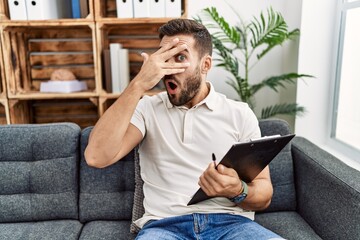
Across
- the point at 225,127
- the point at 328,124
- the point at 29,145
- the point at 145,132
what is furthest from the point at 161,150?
the point at 328,124

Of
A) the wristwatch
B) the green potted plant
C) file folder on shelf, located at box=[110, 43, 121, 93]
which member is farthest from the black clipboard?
file folder on shelf, located at box=[110, 43, 121, 93]

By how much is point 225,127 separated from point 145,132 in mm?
329

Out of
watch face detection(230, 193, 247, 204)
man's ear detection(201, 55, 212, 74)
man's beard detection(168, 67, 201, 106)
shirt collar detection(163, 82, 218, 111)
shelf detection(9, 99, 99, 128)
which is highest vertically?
man's ear detection(201, 55, 212, 74)

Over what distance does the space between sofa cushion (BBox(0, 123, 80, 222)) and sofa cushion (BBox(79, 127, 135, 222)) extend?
42 mm

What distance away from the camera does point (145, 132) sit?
4.34 ft

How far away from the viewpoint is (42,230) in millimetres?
1393

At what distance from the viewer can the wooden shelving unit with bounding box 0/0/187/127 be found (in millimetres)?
1991

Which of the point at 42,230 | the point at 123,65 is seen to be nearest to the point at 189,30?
the point at 123,65

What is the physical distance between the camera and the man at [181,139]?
3.83ft

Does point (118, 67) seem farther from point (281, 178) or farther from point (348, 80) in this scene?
point (348, 80)

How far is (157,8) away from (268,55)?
35.8 inches

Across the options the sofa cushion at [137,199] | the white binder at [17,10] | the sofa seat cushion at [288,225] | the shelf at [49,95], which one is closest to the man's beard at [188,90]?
the sofa cushion at [137,199]

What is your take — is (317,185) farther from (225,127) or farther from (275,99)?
(275,99)

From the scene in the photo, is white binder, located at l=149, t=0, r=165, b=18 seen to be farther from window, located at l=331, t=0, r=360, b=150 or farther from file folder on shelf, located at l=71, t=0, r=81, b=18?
window, located at l=331, t=0, r=360, b=150
